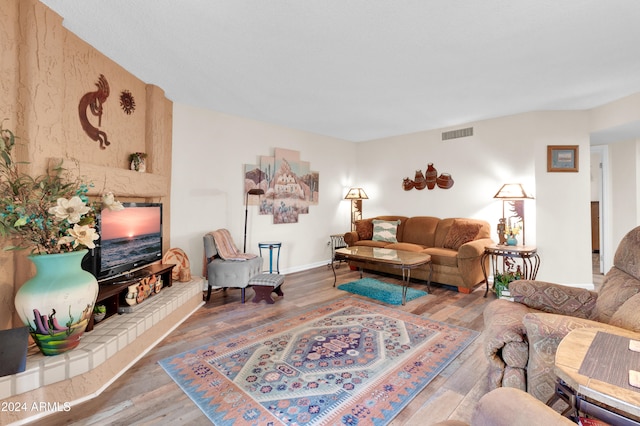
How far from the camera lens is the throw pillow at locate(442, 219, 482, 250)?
4.45 metres

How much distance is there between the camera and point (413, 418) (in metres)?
1.66

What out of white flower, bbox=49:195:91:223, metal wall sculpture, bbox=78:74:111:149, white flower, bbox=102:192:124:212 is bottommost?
white flower, bbox=49:195:91:223

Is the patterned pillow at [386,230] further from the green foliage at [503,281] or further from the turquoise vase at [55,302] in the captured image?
the turquoise vase at [55,302]

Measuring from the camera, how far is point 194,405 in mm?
1768

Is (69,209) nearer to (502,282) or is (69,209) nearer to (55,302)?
(55,302)

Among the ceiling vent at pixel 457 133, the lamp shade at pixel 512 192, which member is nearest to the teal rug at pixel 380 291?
the lamp shade at pixel 512 192

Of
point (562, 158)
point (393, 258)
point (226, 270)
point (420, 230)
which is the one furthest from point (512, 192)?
point (226, 270)

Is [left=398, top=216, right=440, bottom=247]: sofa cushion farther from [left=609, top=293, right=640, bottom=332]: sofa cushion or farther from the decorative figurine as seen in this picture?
[left=609, top=293, right=640, bottom=332]: sofa cushion

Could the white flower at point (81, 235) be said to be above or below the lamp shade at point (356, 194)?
below

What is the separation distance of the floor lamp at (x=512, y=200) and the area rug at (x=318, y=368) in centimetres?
218

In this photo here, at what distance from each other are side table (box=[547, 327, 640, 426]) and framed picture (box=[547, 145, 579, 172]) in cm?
369

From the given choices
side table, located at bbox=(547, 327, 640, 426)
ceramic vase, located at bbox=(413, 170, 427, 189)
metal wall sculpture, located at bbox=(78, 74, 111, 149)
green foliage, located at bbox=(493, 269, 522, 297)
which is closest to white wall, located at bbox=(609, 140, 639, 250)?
green foliage, located at bbox=(493, 269, 522, 297)

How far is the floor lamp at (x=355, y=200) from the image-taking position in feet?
19.9

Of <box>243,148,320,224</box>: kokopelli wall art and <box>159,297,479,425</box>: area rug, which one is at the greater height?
<box>243,148,320,224</box>: kokopelli wall art
